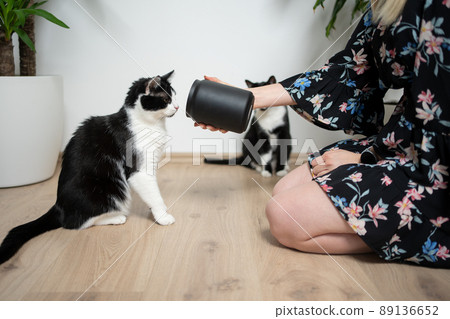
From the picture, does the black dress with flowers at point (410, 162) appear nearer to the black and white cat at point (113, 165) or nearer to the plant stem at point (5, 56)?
the black and white cat at point (113, 165)

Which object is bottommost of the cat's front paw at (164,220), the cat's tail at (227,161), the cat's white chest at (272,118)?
the cat's front paw at (164,220)

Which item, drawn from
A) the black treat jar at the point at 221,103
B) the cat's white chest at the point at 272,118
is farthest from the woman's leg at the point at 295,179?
the cat's white chest at the point at 272,118

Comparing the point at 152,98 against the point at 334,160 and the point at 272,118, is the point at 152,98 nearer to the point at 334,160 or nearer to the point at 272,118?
the point at 334,160

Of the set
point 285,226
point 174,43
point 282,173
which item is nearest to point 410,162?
point 285,226

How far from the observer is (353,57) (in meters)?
1.26

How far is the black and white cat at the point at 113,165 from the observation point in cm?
133

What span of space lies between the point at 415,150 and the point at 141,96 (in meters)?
0.88

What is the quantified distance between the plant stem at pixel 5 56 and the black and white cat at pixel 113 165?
0.58 m

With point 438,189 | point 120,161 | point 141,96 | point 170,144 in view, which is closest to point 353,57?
point 438,189

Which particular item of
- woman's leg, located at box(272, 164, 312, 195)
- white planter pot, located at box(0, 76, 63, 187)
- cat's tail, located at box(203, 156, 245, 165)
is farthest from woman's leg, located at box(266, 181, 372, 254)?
white planter pot, located at box(0, 76, 63, 187)

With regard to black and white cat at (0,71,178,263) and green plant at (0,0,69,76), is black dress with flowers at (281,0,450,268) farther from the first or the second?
green plant at (0,0,69,76)

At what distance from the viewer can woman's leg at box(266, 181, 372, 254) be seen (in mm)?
1084

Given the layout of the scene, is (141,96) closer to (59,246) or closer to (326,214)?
(59,246)

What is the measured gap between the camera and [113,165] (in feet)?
4.44
